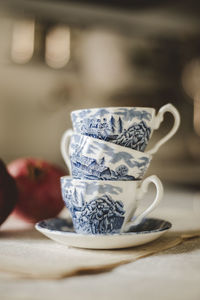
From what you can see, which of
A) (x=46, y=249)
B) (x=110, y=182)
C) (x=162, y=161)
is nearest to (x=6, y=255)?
(x=46, y=249)

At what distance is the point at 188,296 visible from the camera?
36 centimetres

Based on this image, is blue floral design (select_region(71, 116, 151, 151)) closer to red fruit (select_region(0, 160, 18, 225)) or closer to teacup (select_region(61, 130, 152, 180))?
teacup (select_region(61, 130, 152, 180))

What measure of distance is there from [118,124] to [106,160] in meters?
0.06

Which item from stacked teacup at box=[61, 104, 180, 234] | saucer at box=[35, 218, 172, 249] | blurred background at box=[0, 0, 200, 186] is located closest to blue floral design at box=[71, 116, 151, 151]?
stacked teacup at box=[61, 104, 180, 234]

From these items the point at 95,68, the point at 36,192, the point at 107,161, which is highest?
the point at 95,68

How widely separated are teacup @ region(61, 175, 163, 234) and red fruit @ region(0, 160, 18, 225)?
13cm

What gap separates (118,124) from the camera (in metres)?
0.59

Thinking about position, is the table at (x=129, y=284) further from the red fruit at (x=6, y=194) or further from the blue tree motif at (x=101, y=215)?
the red fruit at (x=6, y=194)

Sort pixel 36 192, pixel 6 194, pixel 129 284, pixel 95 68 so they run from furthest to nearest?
1. pixel 95 68
2. pixel 36 192
3. pixel 6 194
4. pixel 129 284

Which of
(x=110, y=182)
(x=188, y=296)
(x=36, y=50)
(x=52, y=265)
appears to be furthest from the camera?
(x=36, y=50)

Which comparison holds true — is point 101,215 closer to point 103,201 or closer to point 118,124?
point 103,201

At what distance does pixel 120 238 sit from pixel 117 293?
0.16 m

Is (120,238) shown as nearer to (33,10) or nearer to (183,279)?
(183,279)

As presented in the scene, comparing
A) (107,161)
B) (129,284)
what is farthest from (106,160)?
(129,284)
